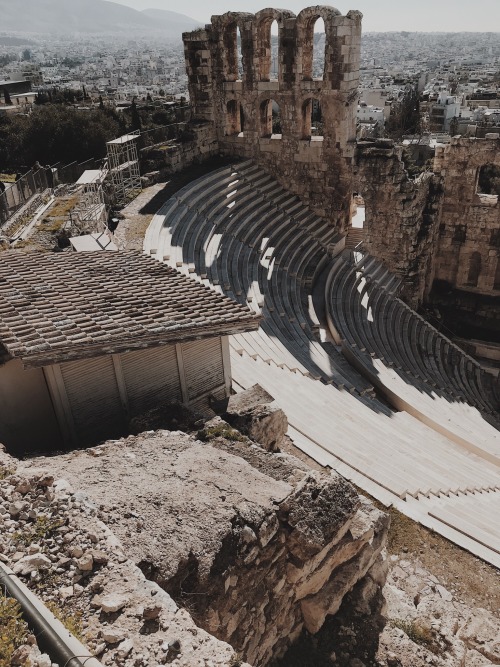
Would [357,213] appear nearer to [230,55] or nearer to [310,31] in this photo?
[310,31]

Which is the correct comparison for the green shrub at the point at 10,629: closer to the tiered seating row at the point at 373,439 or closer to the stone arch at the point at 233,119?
the tiered seating row at the point at 373,439

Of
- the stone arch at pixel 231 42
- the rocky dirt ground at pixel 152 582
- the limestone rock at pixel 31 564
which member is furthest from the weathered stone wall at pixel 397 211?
the limestone rock at pixel 31 564

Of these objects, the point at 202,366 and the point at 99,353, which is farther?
the point at 202,366

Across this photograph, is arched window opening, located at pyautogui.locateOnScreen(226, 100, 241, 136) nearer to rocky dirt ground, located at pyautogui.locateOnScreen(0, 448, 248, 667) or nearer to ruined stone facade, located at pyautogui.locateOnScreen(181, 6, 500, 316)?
ruined stone facade, located at pyautogui.locateOnScreen(181, 6, 500, 316)

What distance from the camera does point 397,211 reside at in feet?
62.5

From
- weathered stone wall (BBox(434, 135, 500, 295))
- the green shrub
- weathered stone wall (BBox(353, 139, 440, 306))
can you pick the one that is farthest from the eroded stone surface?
weathered stone wall (BBox(434, 135, 500, 295))

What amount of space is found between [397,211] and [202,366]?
13.7 meters

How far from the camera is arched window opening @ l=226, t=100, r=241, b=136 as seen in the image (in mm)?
21531

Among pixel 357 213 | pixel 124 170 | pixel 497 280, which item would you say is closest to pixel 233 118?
pixel 124 170

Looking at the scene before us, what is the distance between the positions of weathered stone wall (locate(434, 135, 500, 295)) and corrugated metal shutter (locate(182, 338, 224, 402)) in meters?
15.8

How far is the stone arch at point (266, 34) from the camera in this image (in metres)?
18.9

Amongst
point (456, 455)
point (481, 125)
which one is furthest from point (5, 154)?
point (481, 125)

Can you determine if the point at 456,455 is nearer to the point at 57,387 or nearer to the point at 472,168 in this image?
the point at 57,387

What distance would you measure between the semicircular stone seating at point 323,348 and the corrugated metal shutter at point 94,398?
307 centimetres
